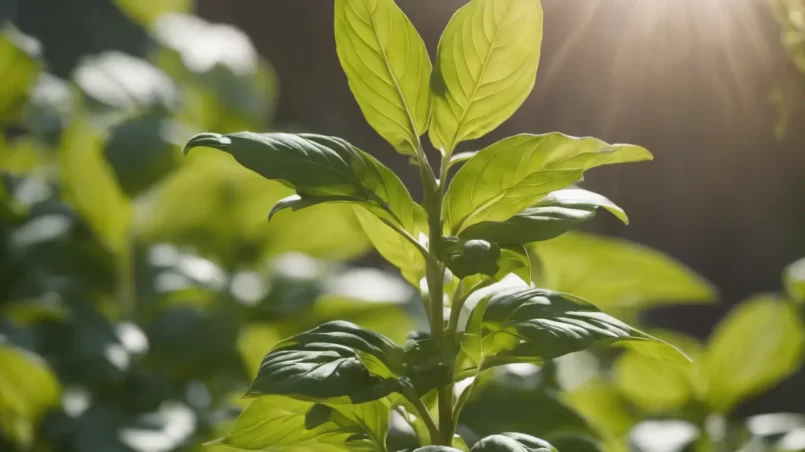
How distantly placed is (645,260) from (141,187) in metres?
0.53

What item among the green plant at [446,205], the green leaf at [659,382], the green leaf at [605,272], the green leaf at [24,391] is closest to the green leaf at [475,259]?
the green plant at [446,205]

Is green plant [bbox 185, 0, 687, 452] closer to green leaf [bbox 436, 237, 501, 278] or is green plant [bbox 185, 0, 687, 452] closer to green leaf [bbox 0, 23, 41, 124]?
green leaf [bbox 436, 237, 501, 278]

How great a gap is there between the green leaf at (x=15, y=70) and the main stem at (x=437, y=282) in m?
0.82

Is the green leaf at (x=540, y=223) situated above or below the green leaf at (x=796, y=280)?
below

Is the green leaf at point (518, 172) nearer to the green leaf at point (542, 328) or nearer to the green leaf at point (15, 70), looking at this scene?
the green leaf at point (542, 328)

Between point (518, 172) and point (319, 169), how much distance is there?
0.29 feet

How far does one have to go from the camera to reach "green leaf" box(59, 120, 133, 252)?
0.92m

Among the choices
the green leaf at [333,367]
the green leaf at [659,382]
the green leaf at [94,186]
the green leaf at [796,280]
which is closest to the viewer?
the green leaf at [333,367]

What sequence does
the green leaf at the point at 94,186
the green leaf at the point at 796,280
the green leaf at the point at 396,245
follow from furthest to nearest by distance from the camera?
1. the green leaf at the point at 94,186
2. the green leaf at the point at 796,280
3. the green leaf at the point at 396,245

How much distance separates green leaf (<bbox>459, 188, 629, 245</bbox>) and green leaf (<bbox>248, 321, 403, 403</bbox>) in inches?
2.5

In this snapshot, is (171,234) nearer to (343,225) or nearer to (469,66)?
(343,225)

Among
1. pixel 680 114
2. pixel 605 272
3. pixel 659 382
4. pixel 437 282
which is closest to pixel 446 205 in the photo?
pixel 437 282

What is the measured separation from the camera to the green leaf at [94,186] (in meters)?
0.92

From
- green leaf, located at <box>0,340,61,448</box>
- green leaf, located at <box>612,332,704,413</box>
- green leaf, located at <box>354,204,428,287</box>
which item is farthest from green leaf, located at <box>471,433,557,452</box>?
green leaf, located at <box>0,340,61,448</box>
